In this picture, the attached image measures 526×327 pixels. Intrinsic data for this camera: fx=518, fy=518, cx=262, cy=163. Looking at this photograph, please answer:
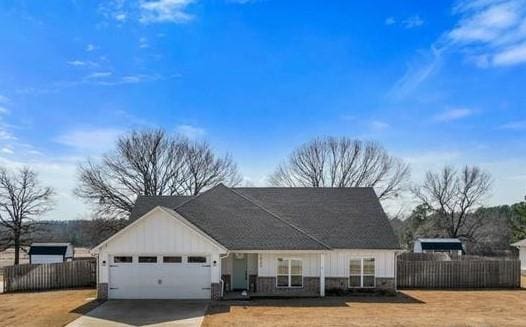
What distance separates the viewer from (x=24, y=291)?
25.8m

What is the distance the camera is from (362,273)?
24406mm

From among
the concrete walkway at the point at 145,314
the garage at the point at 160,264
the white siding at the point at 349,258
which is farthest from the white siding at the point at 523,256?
the concrete walkway at the point at 145,314

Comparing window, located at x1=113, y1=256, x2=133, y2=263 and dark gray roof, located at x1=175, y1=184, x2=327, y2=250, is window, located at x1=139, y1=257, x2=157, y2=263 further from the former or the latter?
dark gray roof, located at x1=175, y1=184, x2=327, y2=250

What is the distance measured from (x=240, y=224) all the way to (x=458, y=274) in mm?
12380

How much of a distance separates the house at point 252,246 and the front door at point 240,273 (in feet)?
0.15

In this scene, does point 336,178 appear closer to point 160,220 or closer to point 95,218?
point 95,218

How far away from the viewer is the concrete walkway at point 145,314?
1691 cm

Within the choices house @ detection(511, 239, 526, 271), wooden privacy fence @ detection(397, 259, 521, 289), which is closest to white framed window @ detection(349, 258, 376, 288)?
wooden privacy fence @ detection(397, 259, 521, 289)

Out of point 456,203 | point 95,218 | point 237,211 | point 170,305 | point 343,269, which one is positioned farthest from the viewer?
point 456,203

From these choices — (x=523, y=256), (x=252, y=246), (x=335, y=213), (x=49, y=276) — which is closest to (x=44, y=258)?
(x=49, y=276)

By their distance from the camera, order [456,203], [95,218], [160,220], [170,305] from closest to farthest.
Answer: [170,305] → [160,220] → [95,218] → [456,203]

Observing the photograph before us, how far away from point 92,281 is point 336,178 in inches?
1087

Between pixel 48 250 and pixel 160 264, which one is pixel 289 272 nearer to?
pixel 160 264

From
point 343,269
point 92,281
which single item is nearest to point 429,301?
point 343,269
